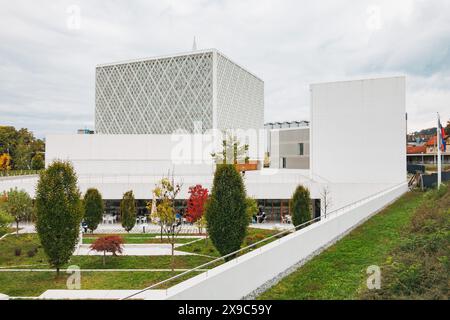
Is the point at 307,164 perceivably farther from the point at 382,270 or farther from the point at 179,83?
the point at 179,83

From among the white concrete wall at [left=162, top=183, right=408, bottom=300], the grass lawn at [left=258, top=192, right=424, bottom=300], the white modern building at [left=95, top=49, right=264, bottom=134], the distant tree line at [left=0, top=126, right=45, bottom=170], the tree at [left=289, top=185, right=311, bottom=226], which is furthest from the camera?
the white modern building at [left=95, top=49, right=264, bottom=134]

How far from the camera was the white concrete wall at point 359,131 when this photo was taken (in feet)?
113

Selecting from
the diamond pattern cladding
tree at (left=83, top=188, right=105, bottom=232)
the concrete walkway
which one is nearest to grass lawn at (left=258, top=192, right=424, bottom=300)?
the concrete walkway

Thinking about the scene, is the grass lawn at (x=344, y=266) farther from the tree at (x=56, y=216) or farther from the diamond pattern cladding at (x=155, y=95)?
the diamond pattern cladding at (x=155, y=95)

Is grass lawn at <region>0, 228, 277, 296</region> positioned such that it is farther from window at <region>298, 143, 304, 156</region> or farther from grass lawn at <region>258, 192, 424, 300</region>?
window at <region>298, 143, 304, 156</region>

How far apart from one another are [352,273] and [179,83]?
94.2m

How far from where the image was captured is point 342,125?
119 feet

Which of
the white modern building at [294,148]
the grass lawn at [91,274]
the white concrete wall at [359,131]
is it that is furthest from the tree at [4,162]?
the white concrete wall at [359,131]

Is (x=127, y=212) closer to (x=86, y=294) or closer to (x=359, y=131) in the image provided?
(x=86, y=294)

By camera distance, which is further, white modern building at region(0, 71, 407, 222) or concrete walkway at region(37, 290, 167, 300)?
white modern building at region(0, 71, 407, 222)

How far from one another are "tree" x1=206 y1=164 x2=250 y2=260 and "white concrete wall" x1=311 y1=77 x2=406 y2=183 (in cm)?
2409

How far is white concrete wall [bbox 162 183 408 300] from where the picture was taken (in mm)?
8297

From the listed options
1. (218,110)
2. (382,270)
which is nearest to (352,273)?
(382,270)

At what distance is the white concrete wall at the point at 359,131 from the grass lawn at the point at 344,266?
1704 centimetres
